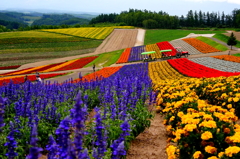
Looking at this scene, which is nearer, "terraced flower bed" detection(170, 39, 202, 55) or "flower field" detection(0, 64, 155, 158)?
"flower field" detection(0, 64, 155, 158)

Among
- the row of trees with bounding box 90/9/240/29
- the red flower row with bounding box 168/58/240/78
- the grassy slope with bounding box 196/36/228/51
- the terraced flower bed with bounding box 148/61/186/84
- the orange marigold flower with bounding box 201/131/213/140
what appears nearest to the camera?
the orange marigold flower with bounding box 201/131/213/140

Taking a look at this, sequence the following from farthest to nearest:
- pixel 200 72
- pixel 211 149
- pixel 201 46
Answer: pixel 201 46, pixel 200 72, pixel 211 149

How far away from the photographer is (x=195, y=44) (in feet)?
199

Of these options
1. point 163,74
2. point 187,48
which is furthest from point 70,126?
point 187,48

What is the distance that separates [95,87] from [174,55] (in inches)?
1542

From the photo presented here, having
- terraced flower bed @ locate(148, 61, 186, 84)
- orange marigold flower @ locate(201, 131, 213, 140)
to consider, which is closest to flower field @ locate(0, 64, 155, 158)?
orange marigold flower @ locate(201, 131, 213, 140)

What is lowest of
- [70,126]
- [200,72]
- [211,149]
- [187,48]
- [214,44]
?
[200,72]

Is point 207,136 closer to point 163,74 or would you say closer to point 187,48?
point 163,74

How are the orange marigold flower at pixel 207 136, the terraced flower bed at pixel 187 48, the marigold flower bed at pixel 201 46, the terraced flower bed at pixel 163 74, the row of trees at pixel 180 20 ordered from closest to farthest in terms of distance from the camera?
1. the orange marigold flower at pixel 207 136
2. the terraced flower bed at pixel 163 74
3. the marigold flower bed at pixel 201 46
4. the terraced flower bed at pixel 187 48
5. the row of trees at pixel 180 20

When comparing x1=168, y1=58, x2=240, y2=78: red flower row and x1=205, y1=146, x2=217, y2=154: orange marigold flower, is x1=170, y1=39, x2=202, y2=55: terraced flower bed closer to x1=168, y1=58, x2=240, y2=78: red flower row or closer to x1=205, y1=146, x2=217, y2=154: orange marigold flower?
x1=168, y1=58, x2=240, y2=78: red flower row

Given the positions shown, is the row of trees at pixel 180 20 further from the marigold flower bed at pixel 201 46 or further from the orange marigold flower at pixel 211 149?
the orange marigold flower at pixel 211 149

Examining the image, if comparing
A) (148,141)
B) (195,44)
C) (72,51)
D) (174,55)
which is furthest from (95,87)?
(72,51)

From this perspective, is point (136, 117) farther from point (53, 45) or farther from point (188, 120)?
point (53, 45)

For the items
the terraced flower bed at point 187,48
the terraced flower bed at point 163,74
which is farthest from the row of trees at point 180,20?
the terraced flower bed at point 163,74
